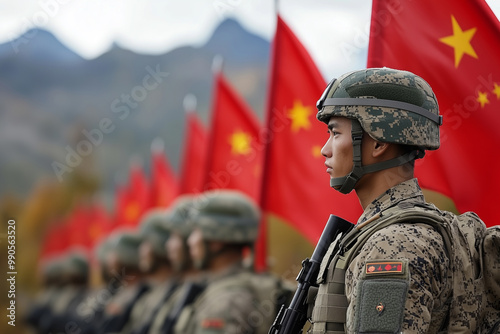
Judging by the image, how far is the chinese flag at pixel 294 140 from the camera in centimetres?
821

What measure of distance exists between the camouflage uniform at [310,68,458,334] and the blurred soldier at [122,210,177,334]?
27.6ft

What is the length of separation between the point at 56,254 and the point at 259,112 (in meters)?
25.4

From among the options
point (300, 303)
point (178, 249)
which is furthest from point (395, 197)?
point (178, 249)

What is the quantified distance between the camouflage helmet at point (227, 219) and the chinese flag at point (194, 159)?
4.98 m

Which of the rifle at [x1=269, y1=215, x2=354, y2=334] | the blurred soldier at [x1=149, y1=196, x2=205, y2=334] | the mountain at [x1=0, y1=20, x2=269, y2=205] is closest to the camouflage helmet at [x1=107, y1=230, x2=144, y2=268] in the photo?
the blurred soldier at [x1=149, y1=196, x2=205, y2=334]

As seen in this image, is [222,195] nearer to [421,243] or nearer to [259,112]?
[421,243]

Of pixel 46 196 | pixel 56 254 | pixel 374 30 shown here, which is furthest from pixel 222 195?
pixel 46 196

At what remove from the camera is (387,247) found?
327 centimetres

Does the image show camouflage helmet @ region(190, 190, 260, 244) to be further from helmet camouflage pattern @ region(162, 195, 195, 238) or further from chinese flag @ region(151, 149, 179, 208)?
chinese flag @ region(151, 149, 179, 208)

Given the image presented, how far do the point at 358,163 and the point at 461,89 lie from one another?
1.98 metres

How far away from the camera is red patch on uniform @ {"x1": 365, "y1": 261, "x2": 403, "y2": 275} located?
318 centimetres

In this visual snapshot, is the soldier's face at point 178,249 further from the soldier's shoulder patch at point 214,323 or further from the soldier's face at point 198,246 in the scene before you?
the soldier's shoulder patch at point 214,323

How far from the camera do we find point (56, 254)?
28500 millimetres

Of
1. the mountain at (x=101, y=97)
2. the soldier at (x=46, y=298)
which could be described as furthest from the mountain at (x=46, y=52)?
the soldier at (x=46, y=298)
